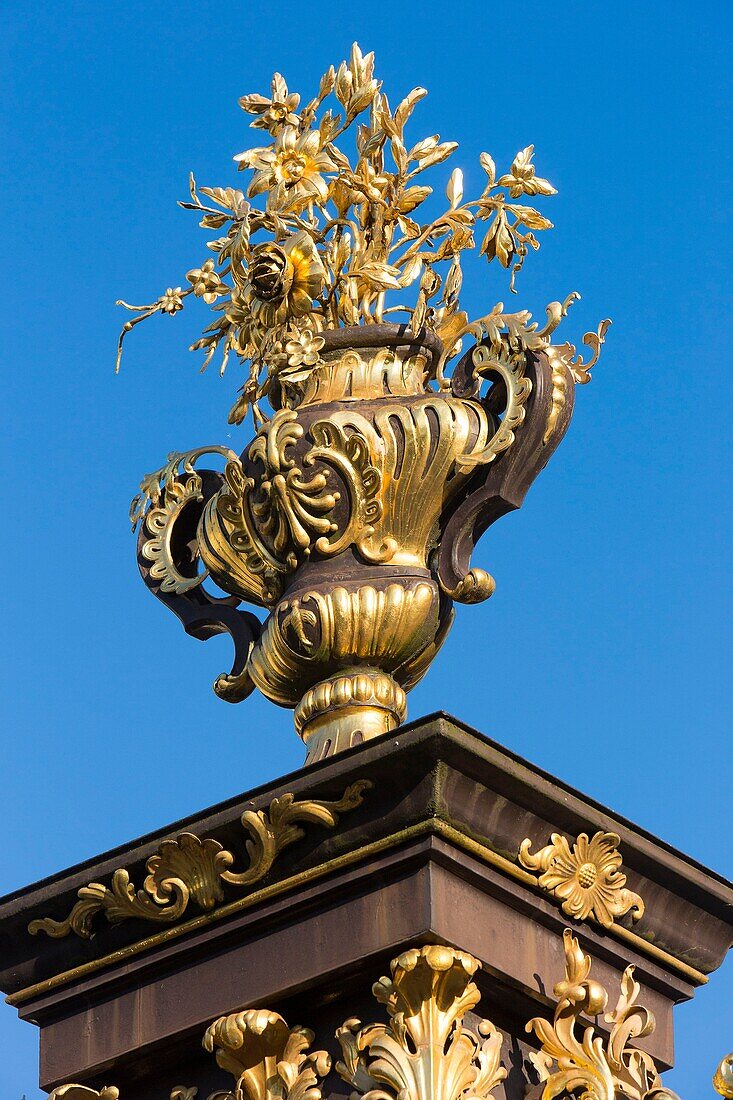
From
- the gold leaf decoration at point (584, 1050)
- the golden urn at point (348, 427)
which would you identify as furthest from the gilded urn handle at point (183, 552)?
the gold leaf decoration at point (584, 1050)

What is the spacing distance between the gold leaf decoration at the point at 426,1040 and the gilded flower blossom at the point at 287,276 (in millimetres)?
2947

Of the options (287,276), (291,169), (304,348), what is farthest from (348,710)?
(291,169)

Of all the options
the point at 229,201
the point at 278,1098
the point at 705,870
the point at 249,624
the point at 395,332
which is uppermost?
the point at 229,201

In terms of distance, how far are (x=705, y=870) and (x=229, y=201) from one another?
10.9 feet

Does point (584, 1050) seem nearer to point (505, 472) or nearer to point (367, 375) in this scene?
point (505, 472)

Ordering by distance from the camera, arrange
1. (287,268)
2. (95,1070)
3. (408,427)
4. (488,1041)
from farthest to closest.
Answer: (287,268)
(408,427)
(95,1070)
(488,1041)

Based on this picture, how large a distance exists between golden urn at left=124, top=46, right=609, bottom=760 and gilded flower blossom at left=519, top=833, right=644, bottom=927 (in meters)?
1.03

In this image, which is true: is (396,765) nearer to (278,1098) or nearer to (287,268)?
(278,1098)

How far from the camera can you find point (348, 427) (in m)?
8.64

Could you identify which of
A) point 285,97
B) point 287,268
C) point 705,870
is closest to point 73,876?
point 705,870

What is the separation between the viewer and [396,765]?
729 centimetres

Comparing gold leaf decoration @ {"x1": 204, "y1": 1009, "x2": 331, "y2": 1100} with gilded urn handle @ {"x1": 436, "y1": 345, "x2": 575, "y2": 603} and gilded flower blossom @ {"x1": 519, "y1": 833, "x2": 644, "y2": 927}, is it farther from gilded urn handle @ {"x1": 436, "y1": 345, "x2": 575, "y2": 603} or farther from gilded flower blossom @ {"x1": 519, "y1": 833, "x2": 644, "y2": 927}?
gilded urn handle @ {"x1": 436, "y1": 345, "x2": 575, "y2": 603}

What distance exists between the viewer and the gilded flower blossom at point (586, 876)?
7465 mm

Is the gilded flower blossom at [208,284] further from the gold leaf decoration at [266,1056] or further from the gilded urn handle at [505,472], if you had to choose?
the gold leaf decoration at [266,1056]
